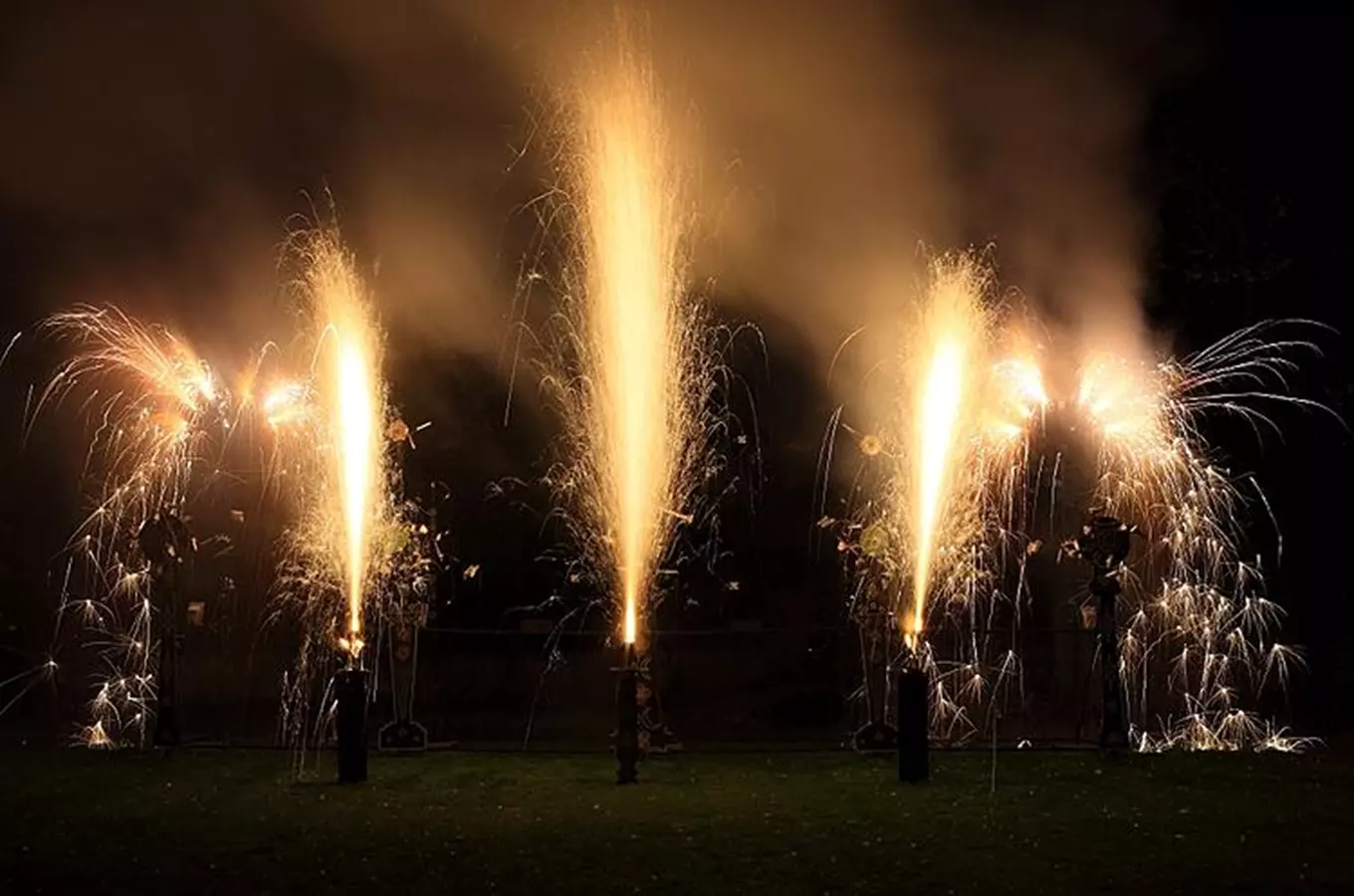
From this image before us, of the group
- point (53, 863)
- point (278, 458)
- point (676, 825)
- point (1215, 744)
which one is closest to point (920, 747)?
point (676, 825)

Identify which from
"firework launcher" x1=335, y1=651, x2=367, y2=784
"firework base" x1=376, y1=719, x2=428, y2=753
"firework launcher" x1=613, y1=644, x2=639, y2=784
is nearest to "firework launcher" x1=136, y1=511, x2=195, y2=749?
"firework base" x1=376, y1=719, x2=428, y2=753

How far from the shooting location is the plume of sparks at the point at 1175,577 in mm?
19156

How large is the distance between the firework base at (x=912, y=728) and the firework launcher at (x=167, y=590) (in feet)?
28.0

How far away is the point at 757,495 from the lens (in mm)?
28500

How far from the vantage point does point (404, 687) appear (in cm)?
1844

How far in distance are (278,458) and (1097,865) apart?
45.2 ft

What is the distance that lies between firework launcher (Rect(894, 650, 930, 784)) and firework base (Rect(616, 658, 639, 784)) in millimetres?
2697

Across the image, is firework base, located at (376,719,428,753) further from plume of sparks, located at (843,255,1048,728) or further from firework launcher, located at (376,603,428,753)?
plume of sparks, located at (843,255,1048,728)

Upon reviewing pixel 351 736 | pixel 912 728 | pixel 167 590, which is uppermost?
pixel 167 590

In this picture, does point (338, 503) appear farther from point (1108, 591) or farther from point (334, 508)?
point (1108, 591)

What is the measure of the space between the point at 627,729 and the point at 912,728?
2.88 meters

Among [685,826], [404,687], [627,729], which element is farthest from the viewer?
[404,687]

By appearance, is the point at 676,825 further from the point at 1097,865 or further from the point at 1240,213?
the point at 1240,213

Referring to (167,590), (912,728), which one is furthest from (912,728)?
(167,590)
